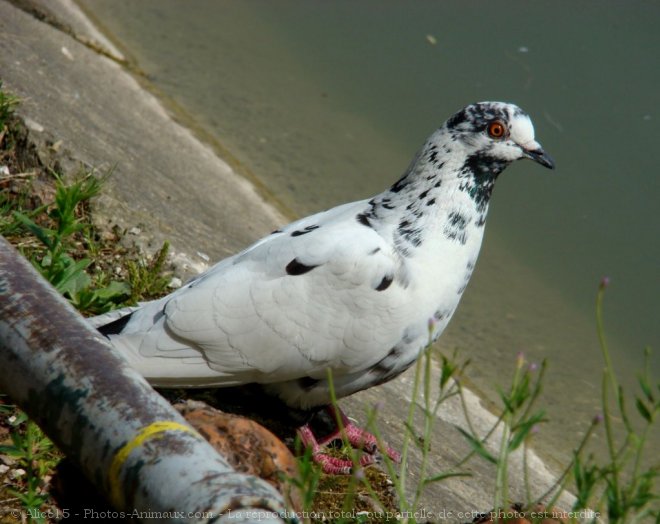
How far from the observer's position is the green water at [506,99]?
19.5 feet

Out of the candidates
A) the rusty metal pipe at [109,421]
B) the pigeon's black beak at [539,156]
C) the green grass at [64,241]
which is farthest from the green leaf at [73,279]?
the pigeon's black beak at [539,156]

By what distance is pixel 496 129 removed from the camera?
12.0 ft

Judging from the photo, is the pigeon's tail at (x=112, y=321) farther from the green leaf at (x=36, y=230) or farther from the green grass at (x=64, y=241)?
the green leaf at (x=36, y=230)

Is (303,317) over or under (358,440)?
over

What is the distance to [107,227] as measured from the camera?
14.6 feet

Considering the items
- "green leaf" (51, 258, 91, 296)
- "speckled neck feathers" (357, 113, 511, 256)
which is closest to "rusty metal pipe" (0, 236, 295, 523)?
"green leaf" (51, 258, 91, 296)

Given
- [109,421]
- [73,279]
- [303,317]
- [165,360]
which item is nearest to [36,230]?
[73,279]

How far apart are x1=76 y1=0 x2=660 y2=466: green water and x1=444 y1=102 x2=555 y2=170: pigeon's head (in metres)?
2.02

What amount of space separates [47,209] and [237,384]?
130 cm

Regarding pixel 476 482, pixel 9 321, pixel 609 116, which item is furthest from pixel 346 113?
pixel 9 321

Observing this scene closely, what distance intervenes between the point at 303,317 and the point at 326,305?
90 millimetres

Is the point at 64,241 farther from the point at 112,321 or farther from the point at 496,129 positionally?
the point at 496,129

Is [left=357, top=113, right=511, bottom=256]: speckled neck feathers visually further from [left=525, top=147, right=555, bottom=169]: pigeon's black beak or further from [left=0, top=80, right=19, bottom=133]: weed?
[left=0, top=80, right=19, bottom=133]: weed

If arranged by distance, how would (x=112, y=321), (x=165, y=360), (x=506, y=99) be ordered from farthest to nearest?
(x=506, y=99), (x=112, y=321), (x=165, y=360)
